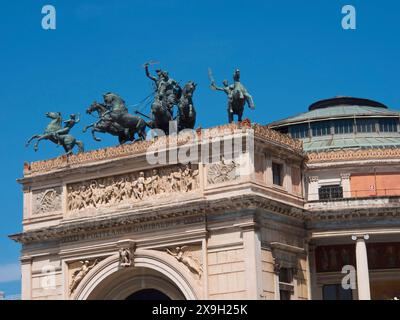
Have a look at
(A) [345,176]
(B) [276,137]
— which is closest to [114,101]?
(B) [276,137]

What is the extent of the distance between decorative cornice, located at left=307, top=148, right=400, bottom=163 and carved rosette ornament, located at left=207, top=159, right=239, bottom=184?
8756 mm

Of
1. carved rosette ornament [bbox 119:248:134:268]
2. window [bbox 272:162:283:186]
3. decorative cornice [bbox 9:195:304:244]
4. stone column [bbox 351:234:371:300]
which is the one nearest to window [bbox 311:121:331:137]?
window [bbox 272:162:283:186]

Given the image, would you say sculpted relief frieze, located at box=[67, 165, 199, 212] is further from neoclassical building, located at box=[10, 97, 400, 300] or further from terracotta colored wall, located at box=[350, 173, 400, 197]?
terracotta colored wall, located at box=[350, 173, 400, 197]

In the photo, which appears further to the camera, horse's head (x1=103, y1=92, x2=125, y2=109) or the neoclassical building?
horse's head (x1=103, y1=92, x2=125, y2=109)

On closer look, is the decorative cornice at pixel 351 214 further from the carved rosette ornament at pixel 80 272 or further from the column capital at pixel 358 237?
the carved rosette ornament at pixel 80 272

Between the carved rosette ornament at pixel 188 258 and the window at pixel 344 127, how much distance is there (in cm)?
1697

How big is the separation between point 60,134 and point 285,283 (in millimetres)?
17135

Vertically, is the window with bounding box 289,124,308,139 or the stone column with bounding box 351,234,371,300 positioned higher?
the window with bounding box 289,124,308,139

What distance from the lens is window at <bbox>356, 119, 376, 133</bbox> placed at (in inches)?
2601

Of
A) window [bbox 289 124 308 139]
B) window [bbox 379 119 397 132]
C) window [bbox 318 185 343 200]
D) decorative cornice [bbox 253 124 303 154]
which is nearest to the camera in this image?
decorative cornice [bbox 253 124 303 154]

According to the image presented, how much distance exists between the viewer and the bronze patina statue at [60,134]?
199 ft

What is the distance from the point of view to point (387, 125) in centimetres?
6656

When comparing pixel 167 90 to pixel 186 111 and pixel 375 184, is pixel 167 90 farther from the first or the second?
pixel 375 184
